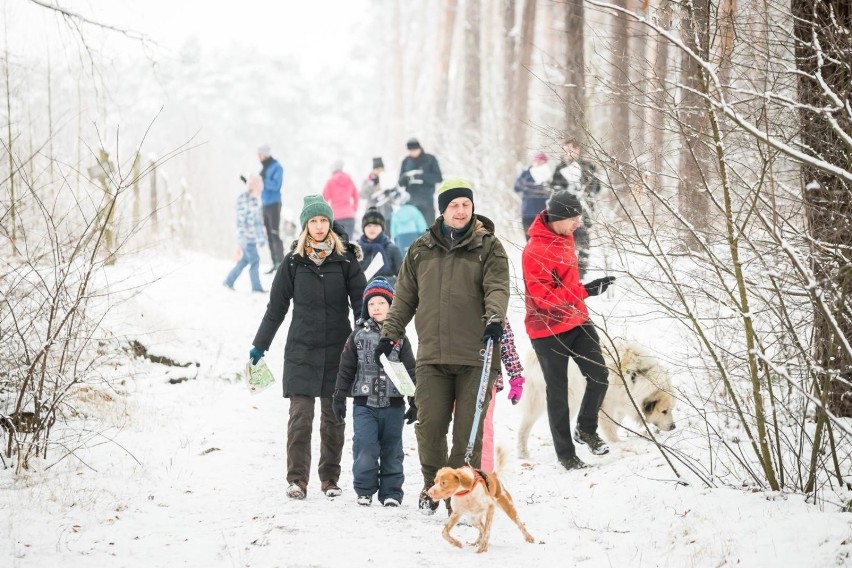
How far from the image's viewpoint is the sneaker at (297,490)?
19.2ft

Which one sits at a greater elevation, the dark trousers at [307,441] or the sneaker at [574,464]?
the dark trousers at [307,441]

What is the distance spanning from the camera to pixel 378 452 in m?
5.80

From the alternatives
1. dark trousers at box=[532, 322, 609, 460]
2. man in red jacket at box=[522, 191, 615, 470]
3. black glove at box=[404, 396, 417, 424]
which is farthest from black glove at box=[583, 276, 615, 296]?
black glove at box=[404, 396, 417, 424]

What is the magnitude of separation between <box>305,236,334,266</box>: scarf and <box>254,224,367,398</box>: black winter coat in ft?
0.11

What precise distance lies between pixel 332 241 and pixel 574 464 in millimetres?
2533

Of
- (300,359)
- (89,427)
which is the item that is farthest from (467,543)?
(89,427)

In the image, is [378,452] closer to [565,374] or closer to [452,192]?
[565,374]

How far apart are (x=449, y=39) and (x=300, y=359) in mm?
24969

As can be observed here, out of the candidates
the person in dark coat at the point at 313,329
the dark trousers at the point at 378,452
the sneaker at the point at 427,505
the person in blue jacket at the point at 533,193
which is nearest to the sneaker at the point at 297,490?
the person in dark coat at the point at 313,329

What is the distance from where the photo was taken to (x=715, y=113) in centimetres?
461

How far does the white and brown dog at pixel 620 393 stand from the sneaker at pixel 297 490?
2194mm

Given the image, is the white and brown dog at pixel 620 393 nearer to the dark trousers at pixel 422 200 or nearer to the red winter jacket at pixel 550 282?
the red winter jacket at pixel 550 282

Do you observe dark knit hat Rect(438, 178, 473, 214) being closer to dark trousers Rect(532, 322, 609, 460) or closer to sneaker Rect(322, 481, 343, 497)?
dark trousers Rect(532, 322, 609, 460)

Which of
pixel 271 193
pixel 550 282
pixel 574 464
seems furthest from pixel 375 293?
pixel 271 193
